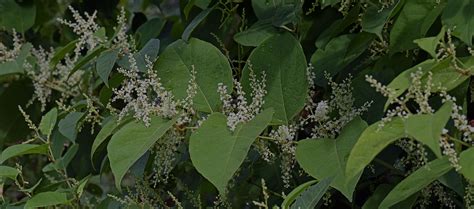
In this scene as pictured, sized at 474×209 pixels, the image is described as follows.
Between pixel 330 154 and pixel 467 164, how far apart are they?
0.73 feet

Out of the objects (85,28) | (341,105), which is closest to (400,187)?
(341,105)

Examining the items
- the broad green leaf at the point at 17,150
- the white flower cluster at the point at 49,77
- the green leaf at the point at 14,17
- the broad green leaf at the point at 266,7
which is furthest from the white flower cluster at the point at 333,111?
the green leaf at the point at 14,17

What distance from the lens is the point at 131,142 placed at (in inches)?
44.6

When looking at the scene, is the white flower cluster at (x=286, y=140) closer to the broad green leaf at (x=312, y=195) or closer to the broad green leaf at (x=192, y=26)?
the broad green leaf at (x=312, y=195)

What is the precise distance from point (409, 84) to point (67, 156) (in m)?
1.01

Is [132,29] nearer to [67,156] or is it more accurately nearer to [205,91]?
[67,156]

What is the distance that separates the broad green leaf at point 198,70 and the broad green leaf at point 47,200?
266mm

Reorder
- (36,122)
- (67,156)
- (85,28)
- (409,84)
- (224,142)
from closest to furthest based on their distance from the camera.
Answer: (409,84) → (224,142) → (85,28) → (67,156) → (36,122)

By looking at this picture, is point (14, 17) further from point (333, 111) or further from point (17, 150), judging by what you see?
point (333, 111)

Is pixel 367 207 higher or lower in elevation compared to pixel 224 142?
lower

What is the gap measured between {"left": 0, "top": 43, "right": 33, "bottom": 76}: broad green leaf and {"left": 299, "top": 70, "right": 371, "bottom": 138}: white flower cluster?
79 centimetres

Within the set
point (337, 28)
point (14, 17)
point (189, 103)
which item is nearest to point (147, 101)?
point (189, 103)

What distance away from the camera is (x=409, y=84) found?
3.09 feet

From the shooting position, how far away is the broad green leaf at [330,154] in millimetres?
1090
